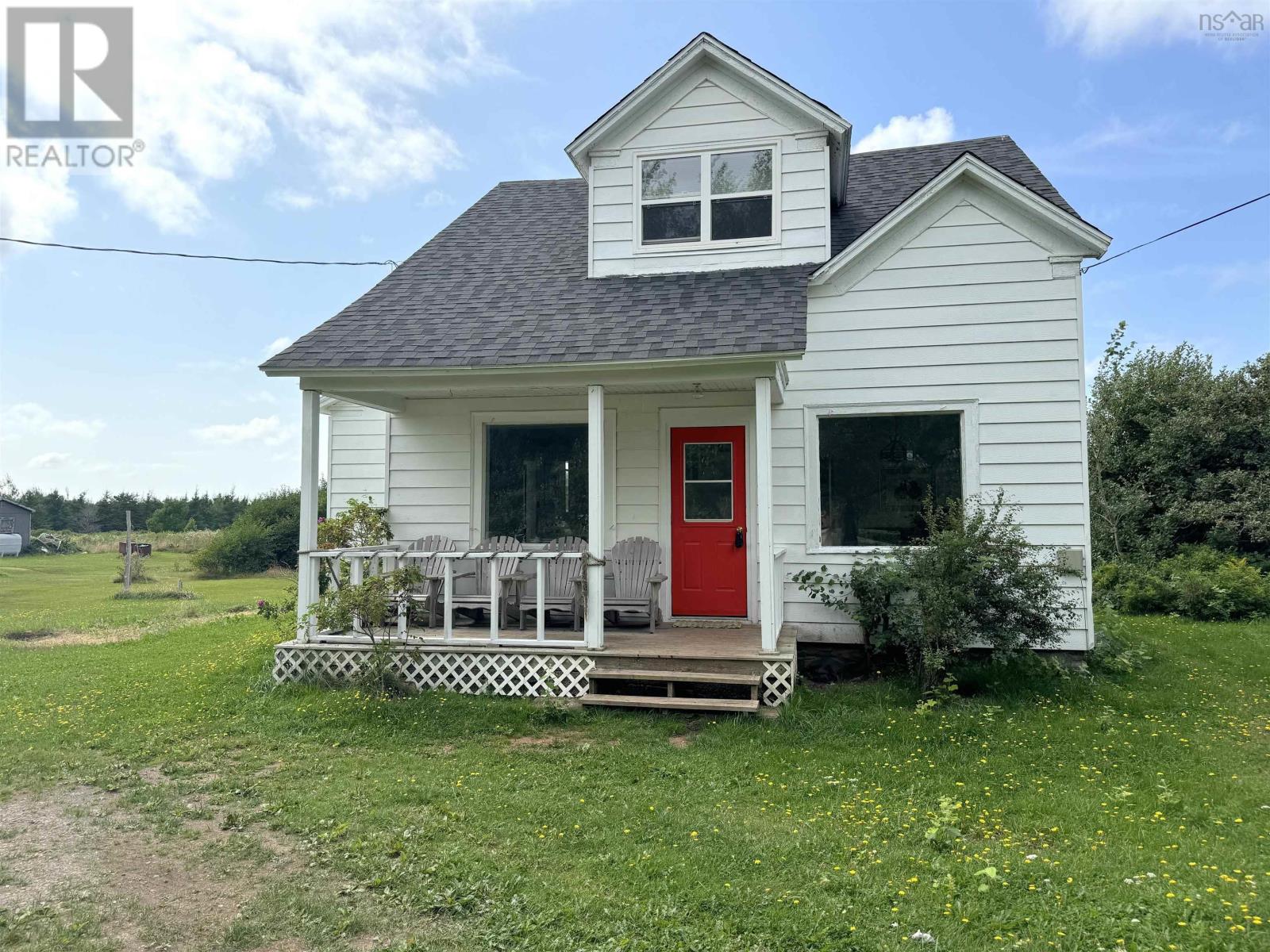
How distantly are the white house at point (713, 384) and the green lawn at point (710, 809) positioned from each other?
916mm

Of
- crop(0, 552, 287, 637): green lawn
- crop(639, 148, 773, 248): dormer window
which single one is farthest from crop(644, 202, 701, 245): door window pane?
crop(0, 552, 287, 637): green lawn

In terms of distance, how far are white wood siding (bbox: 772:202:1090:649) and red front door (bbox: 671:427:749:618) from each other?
0.56 m

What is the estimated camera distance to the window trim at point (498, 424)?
8617 mm

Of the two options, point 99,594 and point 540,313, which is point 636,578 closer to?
point 540,313

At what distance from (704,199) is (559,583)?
458 cm

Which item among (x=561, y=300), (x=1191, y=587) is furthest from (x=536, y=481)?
(x=1191, y=587)

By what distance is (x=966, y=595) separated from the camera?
6637 mm

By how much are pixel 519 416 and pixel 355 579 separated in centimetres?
261

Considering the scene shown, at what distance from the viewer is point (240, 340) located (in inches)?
738

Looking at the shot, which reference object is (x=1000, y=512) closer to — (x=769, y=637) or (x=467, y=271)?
(x=769, y=637)

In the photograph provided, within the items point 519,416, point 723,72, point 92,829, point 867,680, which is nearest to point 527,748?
point 92,829

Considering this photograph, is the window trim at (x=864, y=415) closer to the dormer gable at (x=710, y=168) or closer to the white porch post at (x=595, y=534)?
the dormer gable at (x=710, y=168)

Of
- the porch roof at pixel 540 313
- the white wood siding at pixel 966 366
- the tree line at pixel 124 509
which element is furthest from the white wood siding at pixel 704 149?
the tree line at pixel 124 509

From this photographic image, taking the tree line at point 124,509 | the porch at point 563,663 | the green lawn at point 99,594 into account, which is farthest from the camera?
the tree line at point 124,509
